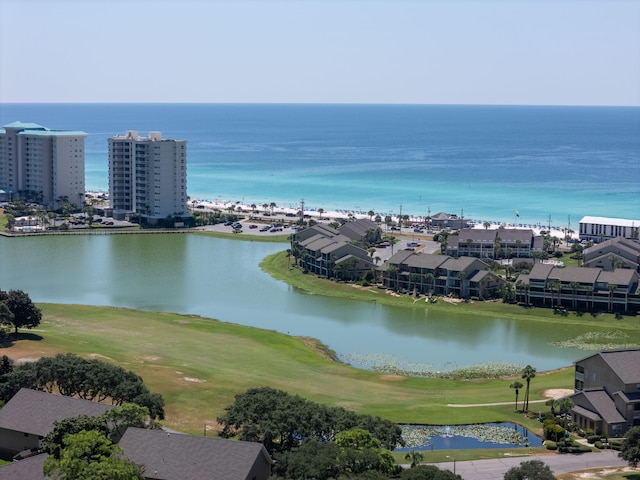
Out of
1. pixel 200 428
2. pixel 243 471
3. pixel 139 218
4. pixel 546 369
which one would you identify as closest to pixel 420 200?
pixel 139 218

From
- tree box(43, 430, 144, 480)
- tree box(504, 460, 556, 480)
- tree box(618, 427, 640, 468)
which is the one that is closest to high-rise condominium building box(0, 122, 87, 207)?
tree box(43, 430, 144, 480)

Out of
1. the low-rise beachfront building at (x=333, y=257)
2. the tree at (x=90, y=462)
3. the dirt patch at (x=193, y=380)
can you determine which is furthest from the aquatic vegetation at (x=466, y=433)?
the low-rise beachfront building at (x=333, y=257)

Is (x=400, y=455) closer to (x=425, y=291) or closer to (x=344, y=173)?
(x=425, y=291)

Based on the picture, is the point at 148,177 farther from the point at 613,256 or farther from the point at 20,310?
the point at 20,310

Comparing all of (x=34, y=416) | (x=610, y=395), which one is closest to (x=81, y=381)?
(x=34, y=416)

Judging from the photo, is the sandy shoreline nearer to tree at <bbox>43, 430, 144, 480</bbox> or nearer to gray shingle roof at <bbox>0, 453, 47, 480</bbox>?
gray shingle roof at <bbox>0, 453, 47, 480</bbox>

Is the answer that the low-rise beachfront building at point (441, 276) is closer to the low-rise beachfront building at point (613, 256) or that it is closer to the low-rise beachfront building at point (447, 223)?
the low-rise beachfront building at point (613, 256)
